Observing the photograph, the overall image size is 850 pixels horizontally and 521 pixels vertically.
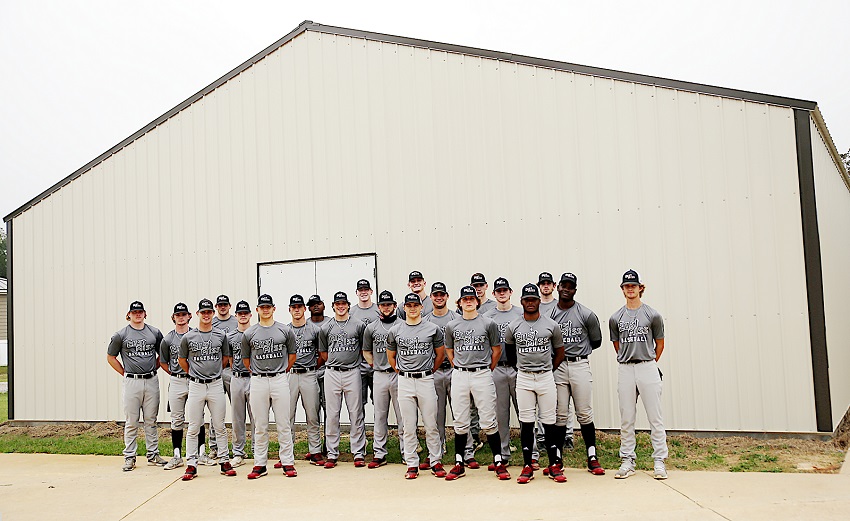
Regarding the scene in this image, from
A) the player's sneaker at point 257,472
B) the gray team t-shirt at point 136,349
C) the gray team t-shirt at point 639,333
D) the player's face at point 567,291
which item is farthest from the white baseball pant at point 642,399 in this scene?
the gray team t-shirt at point 136,349

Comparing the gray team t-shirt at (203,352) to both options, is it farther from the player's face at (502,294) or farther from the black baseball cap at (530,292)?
the black baseball cap at (530,292)

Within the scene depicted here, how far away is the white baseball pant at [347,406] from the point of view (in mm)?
8078

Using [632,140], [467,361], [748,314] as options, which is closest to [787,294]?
[748,314]

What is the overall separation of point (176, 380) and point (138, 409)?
70 centimetres

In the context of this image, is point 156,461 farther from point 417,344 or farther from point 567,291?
point 567,291

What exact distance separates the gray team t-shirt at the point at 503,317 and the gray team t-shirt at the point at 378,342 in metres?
1.09

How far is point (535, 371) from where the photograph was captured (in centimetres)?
688

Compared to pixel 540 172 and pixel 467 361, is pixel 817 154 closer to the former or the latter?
pixel 540 172

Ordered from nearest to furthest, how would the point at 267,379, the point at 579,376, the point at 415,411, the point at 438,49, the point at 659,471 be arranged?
the point at 659,471
the point at 579,376
the point at 415,411
the point at 267,379
the point at 438,49

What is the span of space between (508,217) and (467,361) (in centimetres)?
283

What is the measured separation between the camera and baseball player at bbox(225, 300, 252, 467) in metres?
8.00

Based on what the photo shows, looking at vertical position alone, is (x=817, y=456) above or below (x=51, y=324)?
below

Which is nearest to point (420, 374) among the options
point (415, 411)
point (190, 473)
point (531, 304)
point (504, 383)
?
point (415, 411)

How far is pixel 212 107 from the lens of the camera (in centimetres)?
1130
